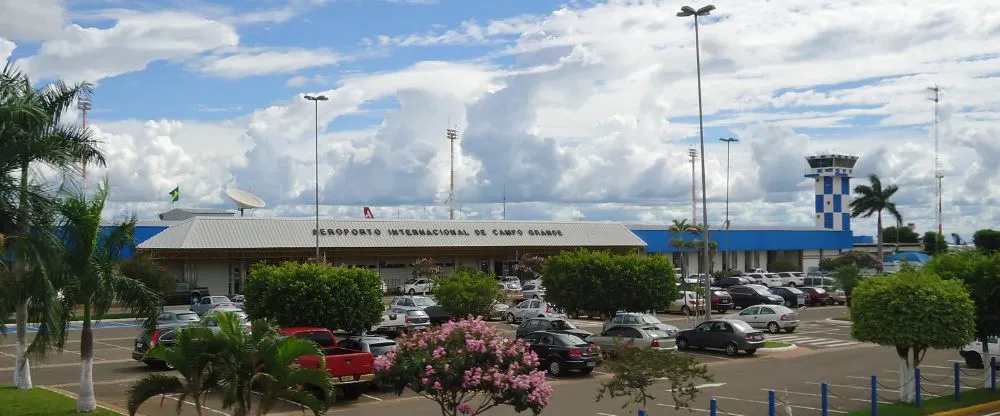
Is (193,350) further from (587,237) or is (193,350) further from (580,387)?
(587,237)

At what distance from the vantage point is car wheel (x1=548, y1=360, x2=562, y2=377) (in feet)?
91.9

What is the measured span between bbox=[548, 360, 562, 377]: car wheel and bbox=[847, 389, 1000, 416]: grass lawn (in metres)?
9.27

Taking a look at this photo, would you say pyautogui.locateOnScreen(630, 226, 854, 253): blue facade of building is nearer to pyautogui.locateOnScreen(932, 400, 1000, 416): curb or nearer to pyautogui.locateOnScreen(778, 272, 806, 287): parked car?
pyautogui.locateOnScreen(778, 272, 806, 287): parked car

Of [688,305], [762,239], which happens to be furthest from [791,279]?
[688,305]

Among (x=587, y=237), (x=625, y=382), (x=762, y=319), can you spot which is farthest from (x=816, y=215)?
(x=625, y=382)

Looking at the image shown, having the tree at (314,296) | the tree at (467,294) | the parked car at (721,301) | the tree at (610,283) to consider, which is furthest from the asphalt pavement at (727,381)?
the parked car at (721,301)

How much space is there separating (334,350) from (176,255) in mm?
41507

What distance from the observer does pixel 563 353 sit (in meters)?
27.9

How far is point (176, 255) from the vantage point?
61688 millimetres

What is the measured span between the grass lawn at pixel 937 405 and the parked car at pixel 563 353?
8.52m

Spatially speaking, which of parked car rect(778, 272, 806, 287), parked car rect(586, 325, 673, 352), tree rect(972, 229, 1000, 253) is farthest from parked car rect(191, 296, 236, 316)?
tree rect(972, 229, 1000, 253)

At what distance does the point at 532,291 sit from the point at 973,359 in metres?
32.7

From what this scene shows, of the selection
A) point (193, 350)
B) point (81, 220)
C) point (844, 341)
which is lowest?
point (844, 341)

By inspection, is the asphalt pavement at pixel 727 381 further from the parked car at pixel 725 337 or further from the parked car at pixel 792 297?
the parked car at pixel 792 297
